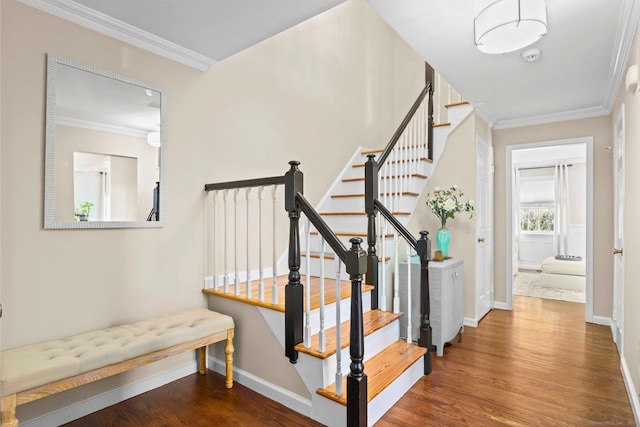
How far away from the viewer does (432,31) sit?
2463 mm

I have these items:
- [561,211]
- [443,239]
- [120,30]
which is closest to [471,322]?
[443,239]

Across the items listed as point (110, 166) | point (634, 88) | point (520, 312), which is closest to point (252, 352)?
point (110, 166)

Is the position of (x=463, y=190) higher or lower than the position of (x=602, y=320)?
higher

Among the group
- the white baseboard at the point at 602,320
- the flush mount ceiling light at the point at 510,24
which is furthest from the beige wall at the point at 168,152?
the white baseboard at the point at 602,320

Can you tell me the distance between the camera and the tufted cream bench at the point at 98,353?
1618 millimetres

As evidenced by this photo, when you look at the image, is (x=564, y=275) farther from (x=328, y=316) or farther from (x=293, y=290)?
(x=293, y=290)

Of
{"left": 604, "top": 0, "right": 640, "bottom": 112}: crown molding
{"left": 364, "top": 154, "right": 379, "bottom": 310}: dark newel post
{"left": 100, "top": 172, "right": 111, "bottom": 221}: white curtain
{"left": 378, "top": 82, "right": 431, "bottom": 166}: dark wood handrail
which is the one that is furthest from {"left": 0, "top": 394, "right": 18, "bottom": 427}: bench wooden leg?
{"left": 604, "top": 0, "right": 640, "bottom": 112}: crown molding

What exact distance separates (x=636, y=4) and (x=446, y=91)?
9.63 ft

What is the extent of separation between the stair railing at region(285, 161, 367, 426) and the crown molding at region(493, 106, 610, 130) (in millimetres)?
3579

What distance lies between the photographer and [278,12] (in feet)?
6.84

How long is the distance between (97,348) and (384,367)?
171 cm

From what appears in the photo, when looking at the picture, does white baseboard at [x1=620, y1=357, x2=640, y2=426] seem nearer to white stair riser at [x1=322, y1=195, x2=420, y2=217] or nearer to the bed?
white stair riser at [x1=322, y1=195, x2=420, y2=217]

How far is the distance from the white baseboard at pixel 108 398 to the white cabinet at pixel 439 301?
1.87 m

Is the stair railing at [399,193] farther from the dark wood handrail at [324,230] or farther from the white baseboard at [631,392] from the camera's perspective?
the white baseboard at [631,392]
